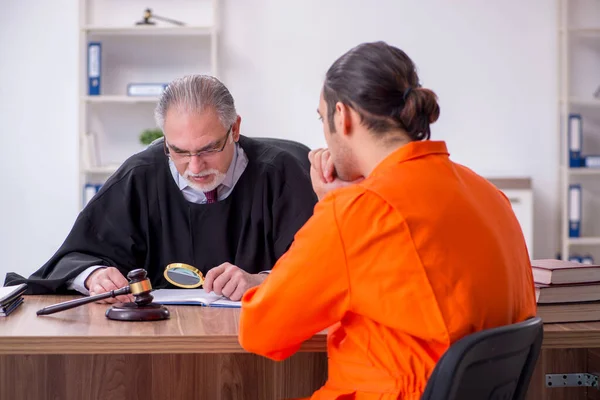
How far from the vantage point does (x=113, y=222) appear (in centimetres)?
235

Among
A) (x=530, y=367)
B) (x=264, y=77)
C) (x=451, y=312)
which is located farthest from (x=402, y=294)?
(x=264, y=77)

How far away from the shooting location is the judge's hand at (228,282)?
1.94 metres

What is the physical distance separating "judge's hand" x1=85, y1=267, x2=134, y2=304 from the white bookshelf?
121 inches

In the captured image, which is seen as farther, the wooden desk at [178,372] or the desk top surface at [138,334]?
the wooden desk at [178,372]

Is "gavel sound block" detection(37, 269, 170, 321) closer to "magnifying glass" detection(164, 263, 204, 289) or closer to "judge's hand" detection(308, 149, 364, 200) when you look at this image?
"magnifying glass" detection(164, 263, 204, 289)

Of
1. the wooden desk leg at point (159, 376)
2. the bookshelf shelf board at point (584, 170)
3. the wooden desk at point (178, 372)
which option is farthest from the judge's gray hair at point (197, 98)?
the bookshelf shelf board at point (584, 170)

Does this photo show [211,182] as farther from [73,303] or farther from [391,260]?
[391,260]

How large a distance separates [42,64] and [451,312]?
434cm

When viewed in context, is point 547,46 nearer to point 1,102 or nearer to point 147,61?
point 147,61

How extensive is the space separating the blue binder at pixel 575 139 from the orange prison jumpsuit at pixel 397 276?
3858 millimetres

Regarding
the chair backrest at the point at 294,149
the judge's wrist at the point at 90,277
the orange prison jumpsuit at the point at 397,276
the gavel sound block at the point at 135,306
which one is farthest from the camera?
the chair backrest at the point at 294,149

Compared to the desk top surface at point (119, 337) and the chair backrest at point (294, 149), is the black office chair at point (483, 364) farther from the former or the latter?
the chair backrest at point (294, 149)

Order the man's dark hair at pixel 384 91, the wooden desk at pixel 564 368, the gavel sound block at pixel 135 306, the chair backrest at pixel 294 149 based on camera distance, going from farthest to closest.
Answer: the chair backrest at pixel 294 149 → the wooden desk at pixel 564 368 → the gavel sound block at pixel 135 306 → the man's dark hair at pixel 384 91

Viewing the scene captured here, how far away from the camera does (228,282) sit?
1949mm
